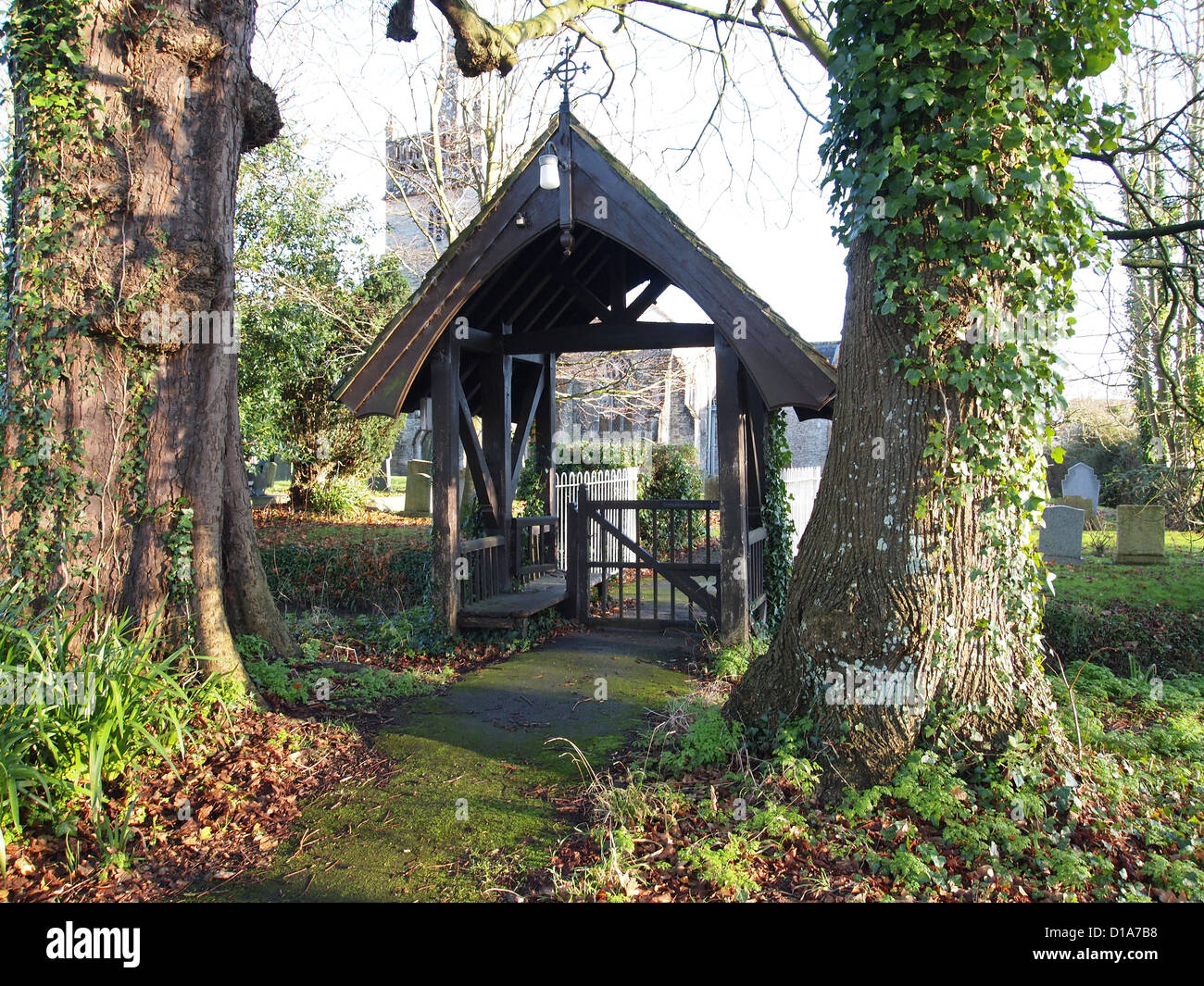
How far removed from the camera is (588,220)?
769 centimetres

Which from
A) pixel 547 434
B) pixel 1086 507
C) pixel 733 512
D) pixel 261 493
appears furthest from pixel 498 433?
pixel 1086 507

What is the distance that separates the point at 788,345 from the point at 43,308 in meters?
5.74

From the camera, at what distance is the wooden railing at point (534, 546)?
1009cm

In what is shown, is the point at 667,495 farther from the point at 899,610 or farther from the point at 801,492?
the point at 899,610

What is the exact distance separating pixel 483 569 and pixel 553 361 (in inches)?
126

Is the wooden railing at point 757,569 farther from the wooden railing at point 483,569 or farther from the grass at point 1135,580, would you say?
the grass at point 1135,580

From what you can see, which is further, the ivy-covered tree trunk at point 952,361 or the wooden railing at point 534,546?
the wooden railing at point 534,546

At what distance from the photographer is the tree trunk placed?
14.2 feet

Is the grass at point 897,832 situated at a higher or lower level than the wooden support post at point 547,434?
lower

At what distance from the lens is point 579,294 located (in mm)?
9891

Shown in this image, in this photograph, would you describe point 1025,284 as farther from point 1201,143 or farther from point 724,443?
point 1201,143
